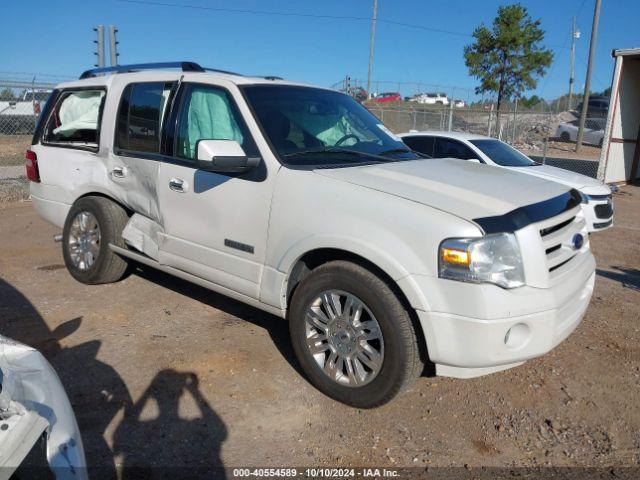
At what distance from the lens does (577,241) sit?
3438 millimetres

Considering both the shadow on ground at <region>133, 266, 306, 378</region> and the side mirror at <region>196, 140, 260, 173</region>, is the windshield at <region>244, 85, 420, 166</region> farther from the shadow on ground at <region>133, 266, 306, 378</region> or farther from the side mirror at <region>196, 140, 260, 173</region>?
the shadow on ground at <region>133, 266, 306, 378</region>

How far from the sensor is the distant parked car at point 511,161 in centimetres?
799

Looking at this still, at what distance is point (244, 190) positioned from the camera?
3.66m

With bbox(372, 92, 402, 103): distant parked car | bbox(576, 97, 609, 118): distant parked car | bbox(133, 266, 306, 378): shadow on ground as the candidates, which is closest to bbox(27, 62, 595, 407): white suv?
bbox(133, 266, 306, 378): shadow on ground

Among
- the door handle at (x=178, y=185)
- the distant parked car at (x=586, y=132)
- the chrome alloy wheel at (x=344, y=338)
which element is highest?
the distant parked car at (x=586, y=132)

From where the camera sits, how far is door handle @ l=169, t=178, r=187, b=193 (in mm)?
4027

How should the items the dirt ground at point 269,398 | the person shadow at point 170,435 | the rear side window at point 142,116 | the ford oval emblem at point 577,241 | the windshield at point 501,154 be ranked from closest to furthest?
1. the person shadow at point 170,435
2. the dirt ground at point 269,398
3. the ford oval emblem at point 577,241
4. the rear side window at point 142,116
5. the windshield at point 501,154

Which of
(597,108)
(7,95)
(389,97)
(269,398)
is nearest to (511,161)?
(269,398)

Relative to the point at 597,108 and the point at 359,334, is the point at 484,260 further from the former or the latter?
the point at 597,108

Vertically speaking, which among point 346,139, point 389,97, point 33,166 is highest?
point 389,97

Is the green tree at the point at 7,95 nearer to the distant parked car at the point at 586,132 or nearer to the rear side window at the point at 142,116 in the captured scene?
the rear side window at the point at 142,116

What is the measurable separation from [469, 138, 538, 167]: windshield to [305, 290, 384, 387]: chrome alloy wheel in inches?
246

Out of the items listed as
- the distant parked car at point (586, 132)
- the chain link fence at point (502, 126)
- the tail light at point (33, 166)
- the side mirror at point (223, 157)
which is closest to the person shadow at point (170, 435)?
the side mirror at point (223, 157)

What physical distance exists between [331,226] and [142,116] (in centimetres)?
Answer: 225
